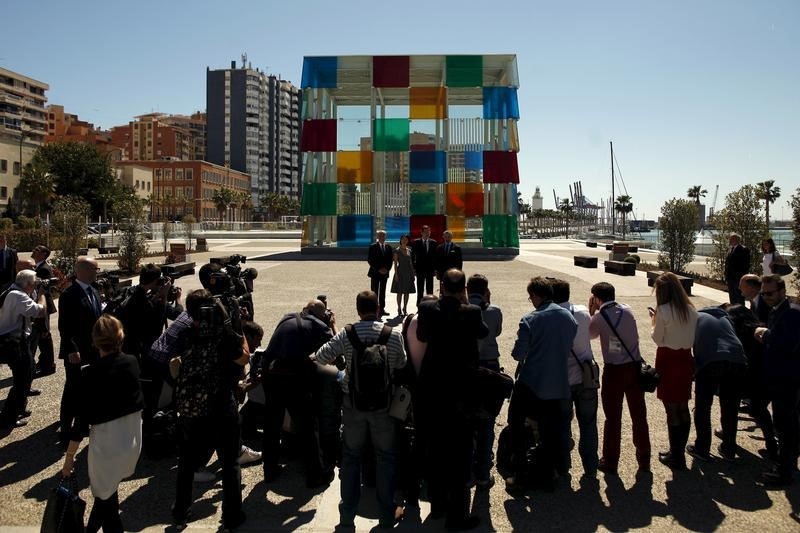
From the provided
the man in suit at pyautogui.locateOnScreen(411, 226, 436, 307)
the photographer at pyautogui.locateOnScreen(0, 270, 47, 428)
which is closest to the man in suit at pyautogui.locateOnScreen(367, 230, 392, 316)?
the man in suit at pyautogui.locateOnScreen(411, 226, 436, 307)

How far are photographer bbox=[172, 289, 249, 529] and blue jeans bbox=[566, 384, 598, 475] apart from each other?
9.24 feet

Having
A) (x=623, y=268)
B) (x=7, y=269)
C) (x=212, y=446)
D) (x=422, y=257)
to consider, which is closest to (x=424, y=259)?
(x=422, y=257)

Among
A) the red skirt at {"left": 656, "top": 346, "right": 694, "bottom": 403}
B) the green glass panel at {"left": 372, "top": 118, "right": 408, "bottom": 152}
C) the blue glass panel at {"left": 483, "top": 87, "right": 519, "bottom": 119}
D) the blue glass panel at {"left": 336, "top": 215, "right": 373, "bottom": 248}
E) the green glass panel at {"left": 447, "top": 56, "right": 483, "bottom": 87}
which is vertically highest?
the green glass panel at {"left": 447, "top": 56, "right": 483, "bottom": 87}

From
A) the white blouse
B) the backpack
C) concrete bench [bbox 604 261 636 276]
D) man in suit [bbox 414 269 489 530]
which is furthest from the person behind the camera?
concrete bench [bbox 604 261 636 276]

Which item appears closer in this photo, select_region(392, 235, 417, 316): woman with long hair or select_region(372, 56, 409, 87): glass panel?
select_region(392, 235, 417, 316): woman with long hair

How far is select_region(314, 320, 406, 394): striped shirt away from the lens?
183 inches

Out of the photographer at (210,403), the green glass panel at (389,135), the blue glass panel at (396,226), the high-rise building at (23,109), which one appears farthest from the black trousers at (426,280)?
the high-rise building at (23,109)

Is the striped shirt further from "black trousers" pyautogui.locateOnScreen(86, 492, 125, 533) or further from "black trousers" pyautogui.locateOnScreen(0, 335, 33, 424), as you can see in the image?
"black trousers" pyautogui.locateOnScreen(0, 335, 33, 424)

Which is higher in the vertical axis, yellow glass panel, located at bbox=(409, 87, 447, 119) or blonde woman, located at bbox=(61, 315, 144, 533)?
yellow glass panel, located at bbox=(409, 87, 447, 119)

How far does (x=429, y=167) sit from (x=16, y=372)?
103 ft

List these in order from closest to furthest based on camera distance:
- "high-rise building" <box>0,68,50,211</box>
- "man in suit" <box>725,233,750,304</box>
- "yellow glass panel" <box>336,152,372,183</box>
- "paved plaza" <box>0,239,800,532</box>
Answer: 1. "paved plaza" <box>0,239,800,532</box>
2. "man in suit" <box>725,233,750,304</box>
3. "yellow glass panel" <box>336,152,372,183</box>
4. "high-rise building" <box>0,68,50,211</box>

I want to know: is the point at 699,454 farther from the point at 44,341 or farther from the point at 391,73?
the point at 391,73

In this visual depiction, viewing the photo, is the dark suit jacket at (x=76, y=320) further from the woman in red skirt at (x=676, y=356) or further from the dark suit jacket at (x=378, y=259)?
the dark suit jacket at (x=378, y=259)

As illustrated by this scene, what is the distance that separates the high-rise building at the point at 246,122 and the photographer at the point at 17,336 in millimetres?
162291
